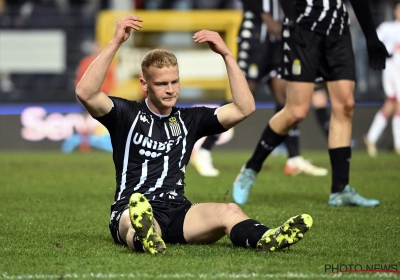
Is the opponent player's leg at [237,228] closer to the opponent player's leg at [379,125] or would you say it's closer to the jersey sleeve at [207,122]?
the jersey sleeve at [207,122]

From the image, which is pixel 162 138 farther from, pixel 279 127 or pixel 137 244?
pixel 279 127

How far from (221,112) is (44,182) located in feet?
15.8

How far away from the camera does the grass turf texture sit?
13.4ft

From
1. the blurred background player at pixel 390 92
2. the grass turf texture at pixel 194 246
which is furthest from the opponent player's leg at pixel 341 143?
the blurred background player at pixel 390 92

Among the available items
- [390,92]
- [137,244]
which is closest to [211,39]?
[137,244]

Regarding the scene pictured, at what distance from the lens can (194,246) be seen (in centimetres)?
483

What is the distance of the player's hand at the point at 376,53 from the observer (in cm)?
709

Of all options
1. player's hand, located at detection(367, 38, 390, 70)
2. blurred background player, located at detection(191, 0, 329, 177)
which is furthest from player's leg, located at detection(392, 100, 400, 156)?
player's hand, located at detection(367, 38, 390, 70)

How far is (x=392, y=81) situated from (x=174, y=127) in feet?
33.5

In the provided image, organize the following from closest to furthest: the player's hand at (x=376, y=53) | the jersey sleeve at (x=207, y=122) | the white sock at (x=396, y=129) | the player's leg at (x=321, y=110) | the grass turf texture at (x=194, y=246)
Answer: the grass turf texture at (x=194, y=246), the jersey sleeve at (x=207, y=122), the player's hand at (x=376, y=53), the player's leg at (x=321, y=110), the white sock at (x=396, y=129)

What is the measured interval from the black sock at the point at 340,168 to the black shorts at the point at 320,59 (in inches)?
23.4

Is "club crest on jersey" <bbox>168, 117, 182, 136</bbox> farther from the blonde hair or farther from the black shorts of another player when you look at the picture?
the black shorts of another player

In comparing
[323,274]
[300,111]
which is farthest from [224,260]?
[300,111]

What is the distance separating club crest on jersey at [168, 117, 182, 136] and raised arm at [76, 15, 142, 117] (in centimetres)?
47
